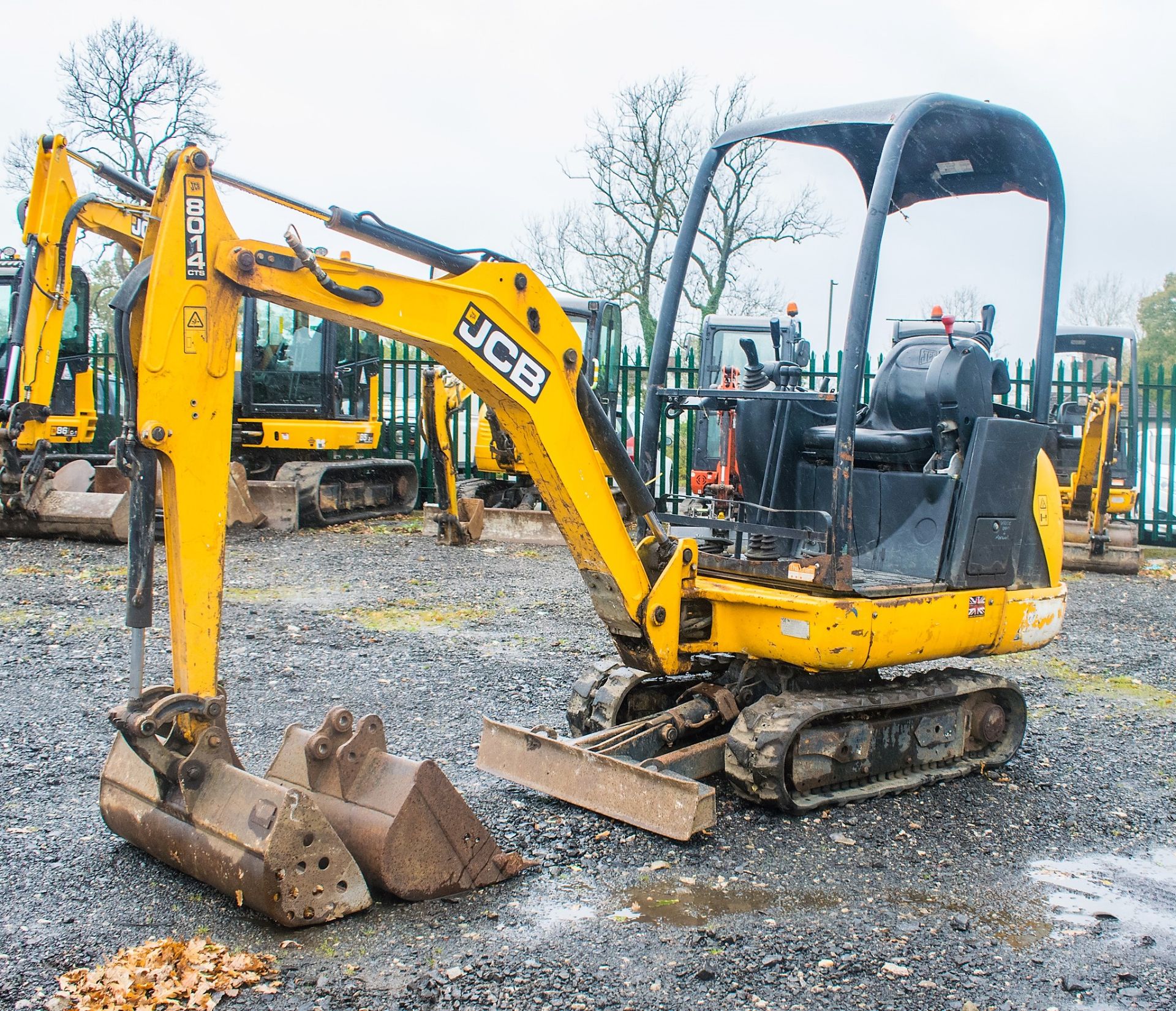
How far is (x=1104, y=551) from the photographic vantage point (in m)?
11.8

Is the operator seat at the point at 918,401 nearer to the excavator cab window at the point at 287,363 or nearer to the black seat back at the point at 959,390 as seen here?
the black seat back at the point at 959,390

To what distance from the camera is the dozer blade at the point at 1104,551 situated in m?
11.8

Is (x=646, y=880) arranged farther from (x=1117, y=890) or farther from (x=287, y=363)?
(x=287, y=363)

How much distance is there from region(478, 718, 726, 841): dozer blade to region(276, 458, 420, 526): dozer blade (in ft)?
29.3

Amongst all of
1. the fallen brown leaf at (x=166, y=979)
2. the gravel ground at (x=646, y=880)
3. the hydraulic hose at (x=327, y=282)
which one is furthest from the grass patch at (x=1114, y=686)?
the fallen brown leaf at (x=166, y=979)

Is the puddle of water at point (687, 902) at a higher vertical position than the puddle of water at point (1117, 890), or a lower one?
higher

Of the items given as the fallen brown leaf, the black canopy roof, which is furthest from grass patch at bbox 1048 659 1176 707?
the fallen brown leaf

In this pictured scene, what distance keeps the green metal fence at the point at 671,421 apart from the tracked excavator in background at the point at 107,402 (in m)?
0.70

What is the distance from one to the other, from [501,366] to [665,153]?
2321cm

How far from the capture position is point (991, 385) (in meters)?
5.07

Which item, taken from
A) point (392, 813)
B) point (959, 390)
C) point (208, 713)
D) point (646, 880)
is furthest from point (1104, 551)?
point (208, 713)

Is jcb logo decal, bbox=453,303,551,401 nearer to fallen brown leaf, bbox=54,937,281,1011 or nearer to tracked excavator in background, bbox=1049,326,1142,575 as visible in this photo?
fallen brown leaf, bbox=54,937,281,1011

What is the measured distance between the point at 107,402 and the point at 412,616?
420 inches

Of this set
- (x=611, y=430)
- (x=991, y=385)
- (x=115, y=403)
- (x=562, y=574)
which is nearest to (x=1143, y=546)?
(x=562, y=574)
